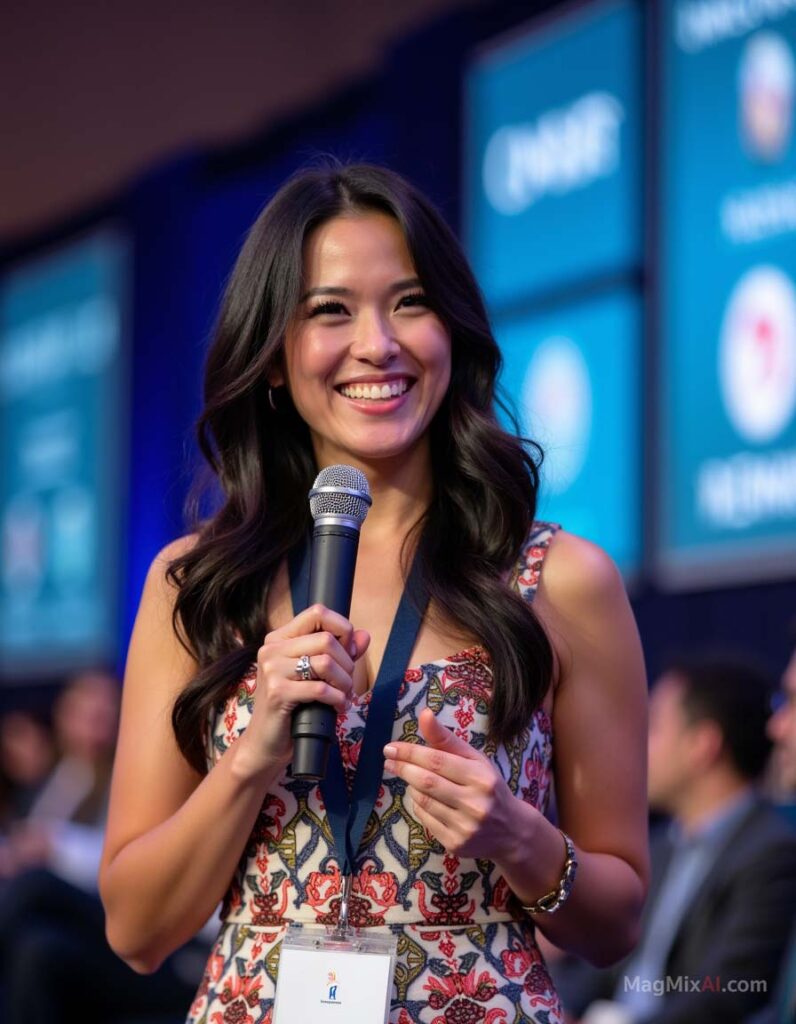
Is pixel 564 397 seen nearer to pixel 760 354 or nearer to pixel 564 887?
pixel 760 354

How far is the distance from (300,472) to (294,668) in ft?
1.51

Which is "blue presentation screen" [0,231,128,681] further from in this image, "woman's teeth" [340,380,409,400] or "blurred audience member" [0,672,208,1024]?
"woman's teeth" [340,380,409,400]

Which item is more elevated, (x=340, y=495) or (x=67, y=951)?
(x=340, y=495)

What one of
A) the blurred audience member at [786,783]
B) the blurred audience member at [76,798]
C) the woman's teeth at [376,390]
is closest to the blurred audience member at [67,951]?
the blurred audience member at [76,798]

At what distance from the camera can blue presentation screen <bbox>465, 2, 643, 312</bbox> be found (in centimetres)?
464

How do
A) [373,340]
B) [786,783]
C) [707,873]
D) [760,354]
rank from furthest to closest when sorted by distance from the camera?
[760,354] → [786,783] → [707,873] → [373,340]

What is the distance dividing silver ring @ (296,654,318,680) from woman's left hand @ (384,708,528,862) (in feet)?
0.31

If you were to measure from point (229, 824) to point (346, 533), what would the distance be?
29 centimetres

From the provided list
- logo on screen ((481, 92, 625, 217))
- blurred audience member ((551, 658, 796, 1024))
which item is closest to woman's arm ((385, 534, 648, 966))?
blurred audience member ((551, 658, 796, 1024))

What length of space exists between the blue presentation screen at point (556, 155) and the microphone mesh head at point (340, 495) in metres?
3.06

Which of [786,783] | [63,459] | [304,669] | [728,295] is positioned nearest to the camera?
[304,669]

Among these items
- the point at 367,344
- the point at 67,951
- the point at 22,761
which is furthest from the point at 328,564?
the point at 22,761

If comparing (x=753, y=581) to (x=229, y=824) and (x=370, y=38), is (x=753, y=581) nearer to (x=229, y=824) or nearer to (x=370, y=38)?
(x=229, y=824)

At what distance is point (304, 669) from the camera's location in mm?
1272
